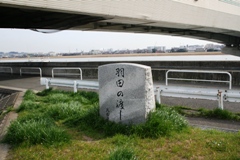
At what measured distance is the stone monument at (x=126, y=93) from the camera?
5121 millimetres

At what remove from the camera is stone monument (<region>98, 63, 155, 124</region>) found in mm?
5121

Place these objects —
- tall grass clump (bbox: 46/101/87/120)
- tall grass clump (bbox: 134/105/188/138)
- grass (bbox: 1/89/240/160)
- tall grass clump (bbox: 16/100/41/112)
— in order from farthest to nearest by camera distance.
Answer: tall grass clump (bbox: 16/100/41/112) < tall grass clump (bbox: 46/101/87/120) < tall grass clump (bbox: 134/105/188/138) < grass (bbox: 1/89/240/160)

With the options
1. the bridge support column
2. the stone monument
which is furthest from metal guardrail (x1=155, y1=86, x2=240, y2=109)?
the bridge support column

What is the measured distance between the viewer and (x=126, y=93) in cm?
533

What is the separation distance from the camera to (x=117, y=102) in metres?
5.44

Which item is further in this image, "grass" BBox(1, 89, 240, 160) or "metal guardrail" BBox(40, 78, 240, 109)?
"metal guardrail" BBox(40, 78, 240, 109)

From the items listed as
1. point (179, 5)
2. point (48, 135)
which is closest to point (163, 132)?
point (48, 135)

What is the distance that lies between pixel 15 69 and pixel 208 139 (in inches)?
855

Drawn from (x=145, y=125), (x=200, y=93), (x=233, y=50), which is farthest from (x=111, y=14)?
(x=233, y=50)

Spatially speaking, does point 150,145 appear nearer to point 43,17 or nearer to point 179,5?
point 43,17

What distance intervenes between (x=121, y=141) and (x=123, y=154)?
821mm

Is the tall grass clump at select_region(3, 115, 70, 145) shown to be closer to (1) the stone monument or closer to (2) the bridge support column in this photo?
(1) the stone monument

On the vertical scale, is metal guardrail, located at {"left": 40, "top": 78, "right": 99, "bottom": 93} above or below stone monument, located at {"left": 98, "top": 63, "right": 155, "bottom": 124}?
below

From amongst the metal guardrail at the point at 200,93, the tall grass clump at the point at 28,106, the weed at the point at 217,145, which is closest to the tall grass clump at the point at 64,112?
the tall grass clump at the point at 28,106
